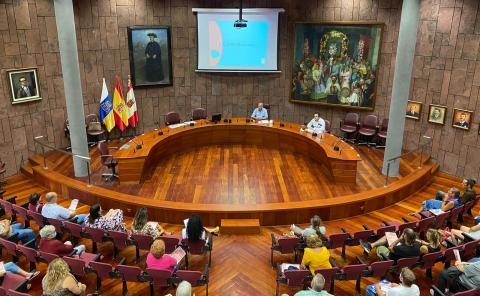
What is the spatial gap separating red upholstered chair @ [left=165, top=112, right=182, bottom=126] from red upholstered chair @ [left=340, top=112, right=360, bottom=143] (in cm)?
491

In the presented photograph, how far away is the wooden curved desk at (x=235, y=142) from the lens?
350 inches

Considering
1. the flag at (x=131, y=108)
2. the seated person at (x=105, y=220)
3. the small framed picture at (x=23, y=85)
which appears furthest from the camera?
the flag at (x=131, y=108)

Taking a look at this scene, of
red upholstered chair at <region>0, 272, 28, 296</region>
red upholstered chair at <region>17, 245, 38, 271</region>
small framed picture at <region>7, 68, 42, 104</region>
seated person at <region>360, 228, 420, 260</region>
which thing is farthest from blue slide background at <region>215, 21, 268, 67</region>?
red upholstered chair at <region>0, 272, 28, 296</region>

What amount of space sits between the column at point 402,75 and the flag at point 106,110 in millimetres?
7487

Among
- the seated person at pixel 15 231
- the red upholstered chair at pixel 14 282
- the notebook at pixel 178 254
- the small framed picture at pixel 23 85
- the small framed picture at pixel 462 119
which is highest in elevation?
the small framed picture at pixel 23 85

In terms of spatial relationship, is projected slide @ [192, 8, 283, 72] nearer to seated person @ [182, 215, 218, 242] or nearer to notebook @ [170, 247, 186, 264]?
seated person @ [182, 215, 218, 242]

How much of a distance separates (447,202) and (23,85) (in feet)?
31.8

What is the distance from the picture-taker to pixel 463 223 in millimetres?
7836

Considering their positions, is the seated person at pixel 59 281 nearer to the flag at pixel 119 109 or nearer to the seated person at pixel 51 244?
the seated person at pixel 51 244

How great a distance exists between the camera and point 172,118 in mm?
12242

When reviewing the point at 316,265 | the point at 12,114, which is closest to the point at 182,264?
the point at 316,265

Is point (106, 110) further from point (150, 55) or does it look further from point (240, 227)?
point (240, 227)

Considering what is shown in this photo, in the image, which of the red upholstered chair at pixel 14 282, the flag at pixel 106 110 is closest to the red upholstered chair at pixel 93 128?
the flag at pixel 106 110

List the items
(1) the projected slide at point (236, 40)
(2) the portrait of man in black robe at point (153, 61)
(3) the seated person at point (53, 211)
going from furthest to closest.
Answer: (1) the projected slide at point (236, 40), (2) the portrait of man in black robe at point (153, 61), (3) the seated person at point (53, 211)
